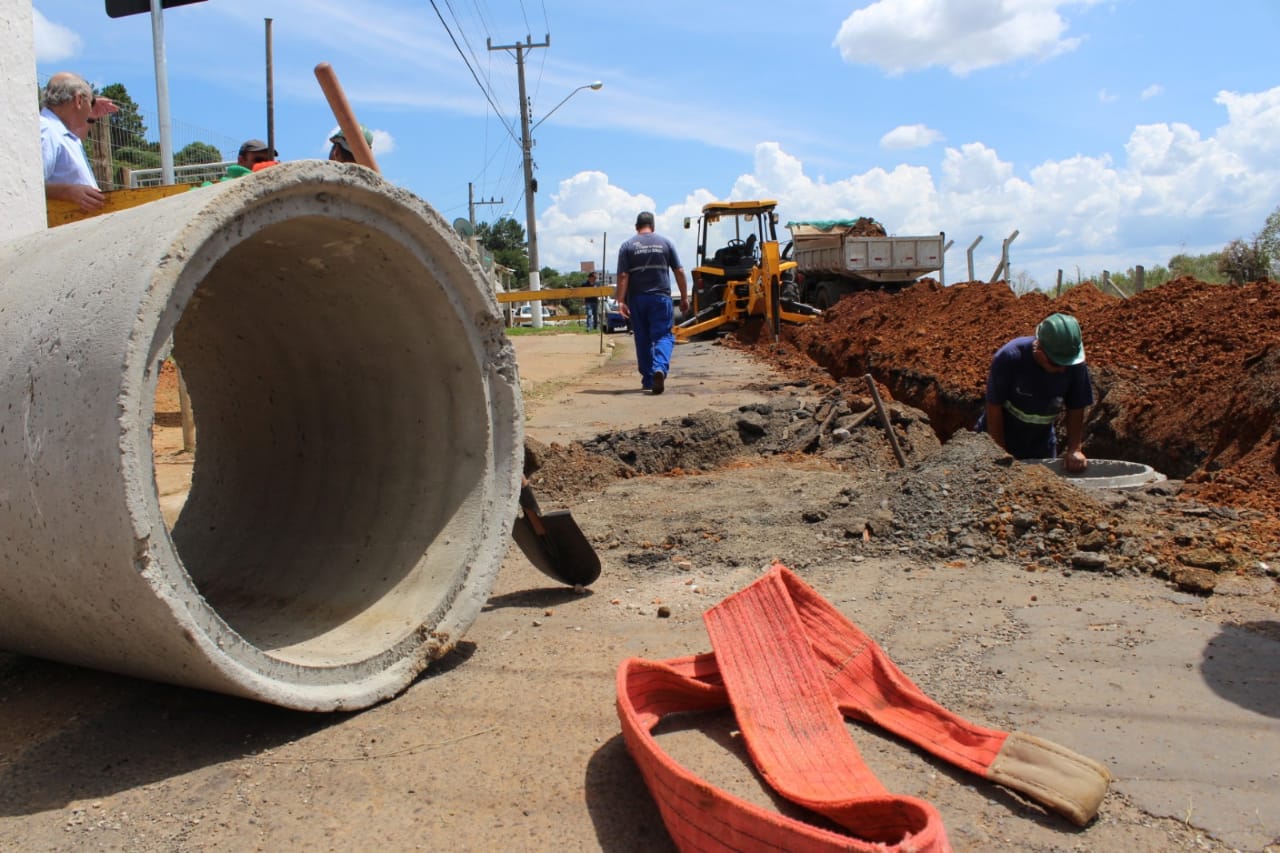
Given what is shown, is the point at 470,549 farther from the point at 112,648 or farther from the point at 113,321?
the point at 113,321

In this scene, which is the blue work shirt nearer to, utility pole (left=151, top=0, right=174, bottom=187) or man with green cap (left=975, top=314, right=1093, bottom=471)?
man with green cap (left=975, top=314, right=1093, bottom=471)

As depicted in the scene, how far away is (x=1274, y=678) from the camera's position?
3014 millimetres

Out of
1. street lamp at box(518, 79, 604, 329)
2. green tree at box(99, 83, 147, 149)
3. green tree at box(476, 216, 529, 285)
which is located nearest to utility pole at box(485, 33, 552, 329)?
street lamp at box(518, 79, 604, 329)

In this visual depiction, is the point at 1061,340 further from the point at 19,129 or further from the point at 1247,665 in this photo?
the point at 19,129

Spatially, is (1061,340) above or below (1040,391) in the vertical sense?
above

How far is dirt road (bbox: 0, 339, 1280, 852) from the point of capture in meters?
2.31

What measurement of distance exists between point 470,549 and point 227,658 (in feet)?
3.28

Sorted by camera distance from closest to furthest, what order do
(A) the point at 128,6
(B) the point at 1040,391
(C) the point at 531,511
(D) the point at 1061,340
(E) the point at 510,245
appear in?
(C) the point at 531,511
(D) the point at 1061,340
(B) the point at 1040,391
(A) the point at 128,6
(E) the point at 510,245

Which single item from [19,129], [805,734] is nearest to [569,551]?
[805,734]

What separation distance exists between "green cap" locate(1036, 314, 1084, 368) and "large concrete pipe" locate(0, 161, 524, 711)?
371 cm

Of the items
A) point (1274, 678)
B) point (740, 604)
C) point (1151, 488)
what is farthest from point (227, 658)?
point (1151, 488)

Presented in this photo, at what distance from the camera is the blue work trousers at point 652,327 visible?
36.1ft

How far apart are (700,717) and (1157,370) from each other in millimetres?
7017

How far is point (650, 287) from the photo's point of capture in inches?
431
